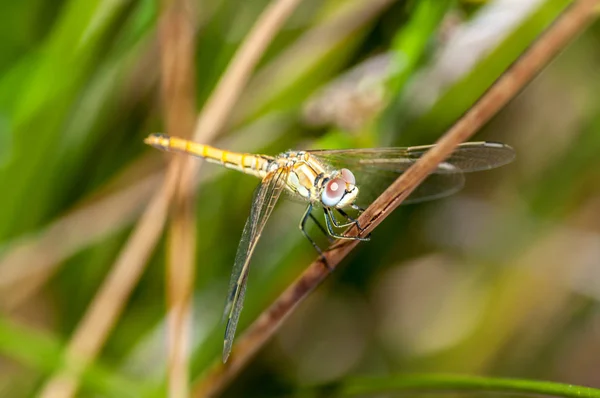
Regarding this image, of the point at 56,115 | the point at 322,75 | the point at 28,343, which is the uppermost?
the point at 56,115

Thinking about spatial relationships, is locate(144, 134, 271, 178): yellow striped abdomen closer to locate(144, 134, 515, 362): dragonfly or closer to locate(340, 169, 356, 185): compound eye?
locate(144, 134, 515, 362): dragonfly

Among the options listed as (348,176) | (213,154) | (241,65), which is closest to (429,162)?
A: (348,176)

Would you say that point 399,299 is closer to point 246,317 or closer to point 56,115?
point 246,317

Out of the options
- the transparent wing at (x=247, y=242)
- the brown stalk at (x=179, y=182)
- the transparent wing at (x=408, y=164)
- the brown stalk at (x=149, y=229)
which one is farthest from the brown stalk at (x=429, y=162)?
the transparent wing at (x=408, y=164)

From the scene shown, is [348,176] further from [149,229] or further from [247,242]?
[149,229]

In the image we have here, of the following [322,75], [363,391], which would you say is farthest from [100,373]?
[322,75]

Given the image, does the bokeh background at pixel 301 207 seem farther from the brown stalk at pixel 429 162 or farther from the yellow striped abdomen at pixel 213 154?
the brown stalk at pixel 429 162
